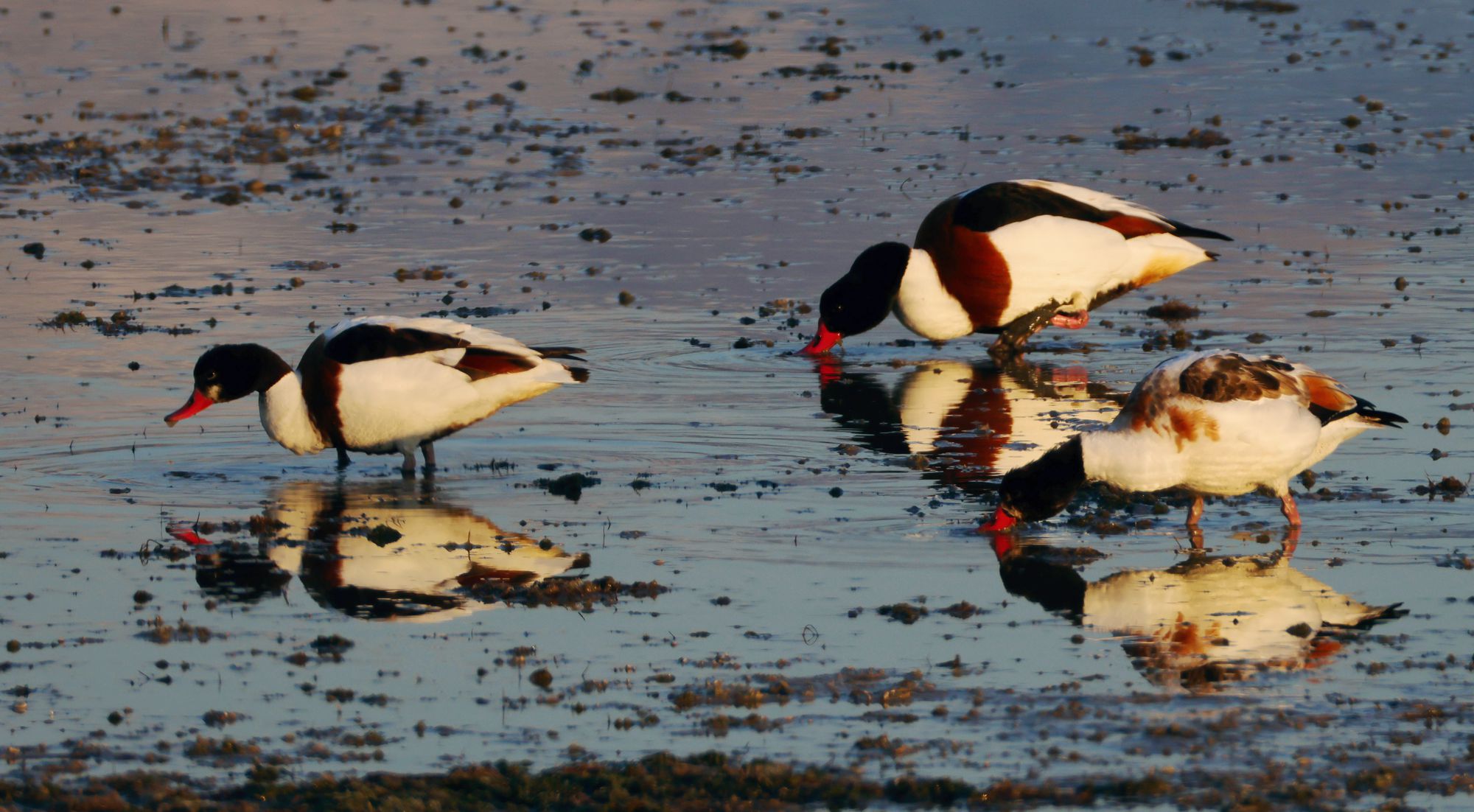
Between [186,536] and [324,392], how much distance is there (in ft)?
5.07

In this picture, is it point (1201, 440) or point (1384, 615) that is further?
point (1201, 440)

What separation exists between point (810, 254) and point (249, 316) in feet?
17.2

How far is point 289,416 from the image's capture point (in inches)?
471

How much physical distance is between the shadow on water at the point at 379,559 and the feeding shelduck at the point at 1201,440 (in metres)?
2.37

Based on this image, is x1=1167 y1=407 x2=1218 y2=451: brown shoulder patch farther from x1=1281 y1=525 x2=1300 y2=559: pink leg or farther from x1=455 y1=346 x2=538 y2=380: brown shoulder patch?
x1=455 y1=346 x2=538 y2=380: brown shoulder patch

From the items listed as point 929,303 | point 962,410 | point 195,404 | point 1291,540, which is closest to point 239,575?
point 195,404

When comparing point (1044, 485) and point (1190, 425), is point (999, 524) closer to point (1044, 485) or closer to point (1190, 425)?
point (1044, 485)

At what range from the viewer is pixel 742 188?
73.6 ft

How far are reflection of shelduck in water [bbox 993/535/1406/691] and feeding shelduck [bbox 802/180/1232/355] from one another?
18.7ft

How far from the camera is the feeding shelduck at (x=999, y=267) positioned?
1573 cm

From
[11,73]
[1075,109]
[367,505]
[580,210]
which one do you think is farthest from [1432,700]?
[11,73]

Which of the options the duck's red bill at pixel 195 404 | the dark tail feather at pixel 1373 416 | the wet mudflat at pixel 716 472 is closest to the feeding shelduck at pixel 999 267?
the wet mudflat at pixel 716 472

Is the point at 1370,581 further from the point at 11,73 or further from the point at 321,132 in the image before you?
the point at 11,73

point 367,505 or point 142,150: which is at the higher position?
point 142,150
